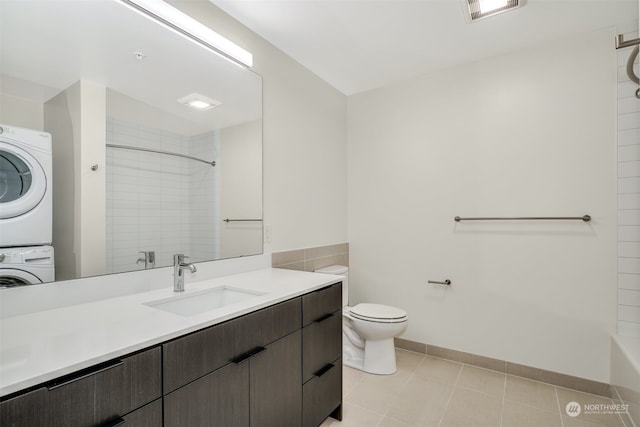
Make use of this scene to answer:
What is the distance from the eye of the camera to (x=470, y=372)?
2340 millimetres

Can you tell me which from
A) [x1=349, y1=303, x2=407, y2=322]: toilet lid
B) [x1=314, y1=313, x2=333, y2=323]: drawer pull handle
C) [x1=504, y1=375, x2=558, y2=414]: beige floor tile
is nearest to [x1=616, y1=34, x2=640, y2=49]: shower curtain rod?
[x1=314, y1=313, x2=333, y2=323]: drawer pull handle

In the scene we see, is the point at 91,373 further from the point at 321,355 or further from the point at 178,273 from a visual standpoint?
the point at 321,355

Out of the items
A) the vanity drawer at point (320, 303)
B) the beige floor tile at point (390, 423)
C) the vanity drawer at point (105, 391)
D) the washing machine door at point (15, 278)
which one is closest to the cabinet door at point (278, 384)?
the vanity drawer at point (320, 303)

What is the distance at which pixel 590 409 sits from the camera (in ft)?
6.20

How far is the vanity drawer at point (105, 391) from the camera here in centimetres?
71

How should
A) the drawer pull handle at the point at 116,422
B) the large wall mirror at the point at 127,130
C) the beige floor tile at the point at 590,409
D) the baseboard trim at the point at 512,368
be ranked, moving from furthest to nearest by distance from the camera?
the baseboard trim at the point at 512,368 < the beige floor tile at the point at 590,409 < the large wall mirror at the point at 127,130 < the drawer pull handle at the point at 116,422

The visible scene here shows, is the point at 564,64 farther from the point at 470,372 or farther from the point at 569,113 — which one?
the point at 470,372

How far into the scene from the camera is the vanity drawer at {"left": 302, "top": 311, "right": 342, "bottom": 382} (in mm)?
1511

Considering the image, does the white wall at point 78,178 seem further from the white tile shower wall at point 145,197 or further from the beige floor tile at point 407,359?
the beige floor tile at point 407,359

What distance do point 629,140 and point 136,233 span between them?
2.81 m

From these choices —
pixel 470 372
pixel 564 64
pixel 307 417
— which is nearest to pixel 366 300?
pixel 470 372

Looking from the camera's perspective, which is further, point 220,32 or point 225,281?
point 220,32

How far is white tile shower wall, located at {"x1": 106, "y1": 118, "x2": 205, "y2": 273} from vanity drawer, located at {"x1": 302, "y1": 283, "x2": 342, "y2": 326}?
0.68m

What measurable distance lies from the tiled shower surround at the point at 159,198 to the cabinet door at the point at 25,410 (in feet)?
2.38
